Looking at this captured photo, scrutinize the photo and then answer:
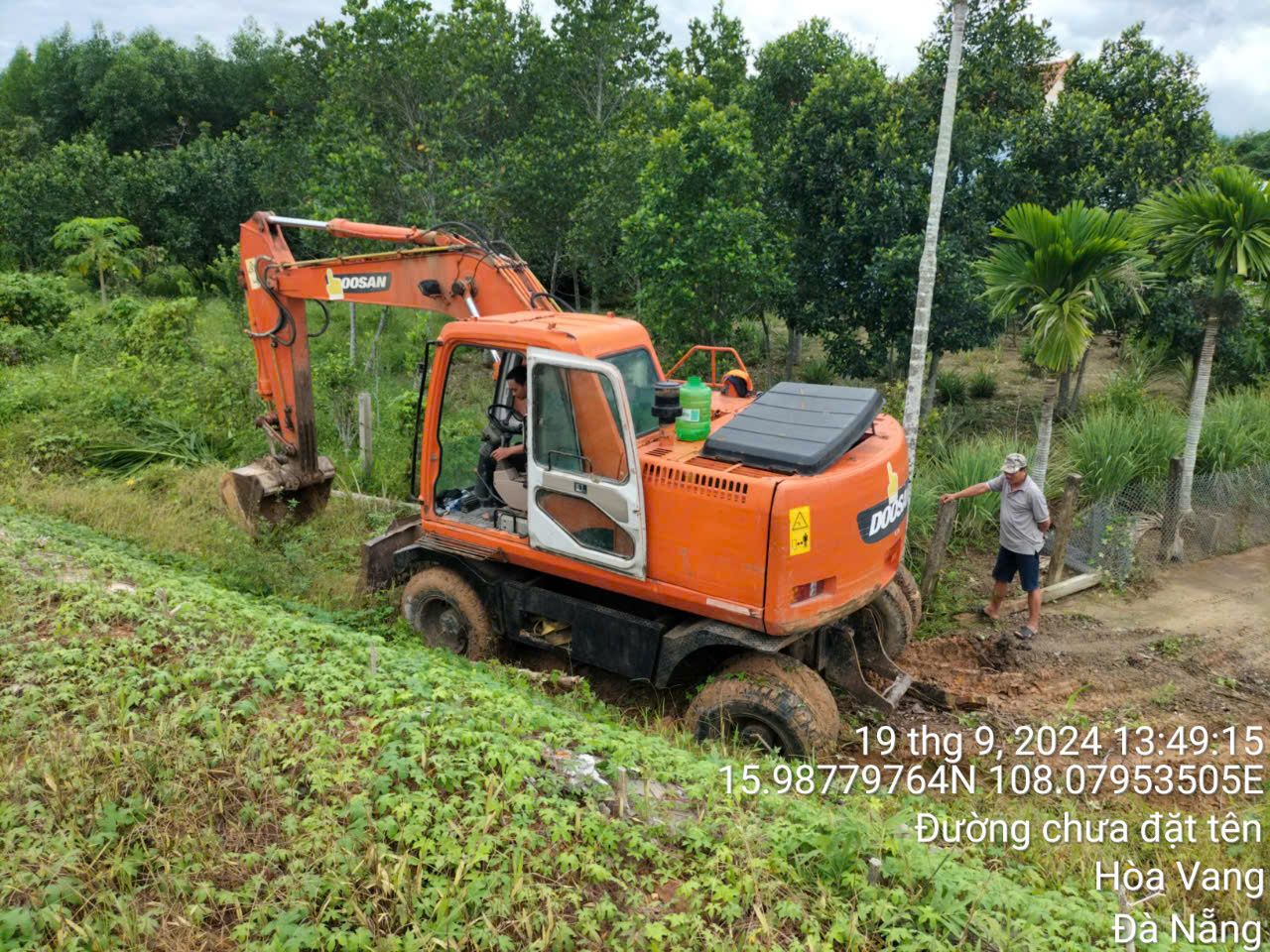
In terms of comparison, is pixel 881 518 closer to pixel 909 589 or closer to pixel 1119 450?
pixel 909 589

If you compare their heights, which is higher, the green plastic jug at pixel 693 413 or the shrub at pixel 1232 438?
the green plastic jug at pixel 693 413

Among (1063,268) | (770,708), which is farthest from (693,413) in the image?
(1063,268)

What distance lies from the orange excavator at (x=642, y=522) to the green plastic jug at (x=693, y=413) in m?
0.06

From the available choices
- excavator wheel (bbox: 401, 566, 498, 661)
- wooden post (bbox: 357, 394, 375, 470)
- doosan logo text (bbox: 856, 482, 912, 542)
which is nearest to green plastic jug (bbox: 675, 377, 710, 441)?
doosan logo text (bbox: 856, 482, 912, 542)

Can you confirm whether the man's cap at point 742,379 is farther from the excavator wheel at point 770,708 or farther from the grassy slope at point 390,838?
the grassy slope at point 390,838

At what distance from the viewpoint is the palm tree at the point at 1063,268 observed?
8117 mm

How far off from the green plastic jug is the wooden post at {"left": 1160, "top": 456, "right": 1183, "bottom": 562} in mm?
5422

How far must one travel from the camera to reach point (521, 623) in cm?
676

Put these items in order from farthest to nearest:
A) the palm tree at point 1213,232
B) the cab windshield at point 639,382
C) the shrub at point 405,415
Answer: the shrub at point 405,415 → the palm tree at point 1213,232 → the cab windshield at point 639,382

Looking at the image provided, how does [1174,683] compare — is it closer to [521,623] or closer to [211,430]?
[521,623]

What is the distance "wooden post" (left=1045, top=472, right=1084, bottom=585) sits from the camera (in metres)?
8.09

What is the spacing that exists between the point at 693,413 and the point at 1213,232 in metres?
5.88

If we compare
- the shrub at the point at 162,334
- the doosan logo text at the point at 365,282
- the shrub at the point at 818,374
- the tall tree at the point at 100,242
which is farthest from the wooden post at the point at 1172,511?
the tall tree at the point at 100,242

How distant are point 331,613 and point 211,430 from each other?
5355 millimetres
